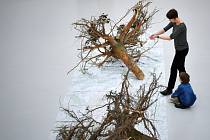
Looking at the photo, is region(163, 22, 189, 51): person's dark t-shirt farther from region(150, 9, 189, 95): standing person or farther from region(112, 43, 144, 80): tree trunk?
region(112, 43, 144, 80): tree trunk

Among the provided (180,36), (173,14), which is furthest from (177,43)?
(173,14)

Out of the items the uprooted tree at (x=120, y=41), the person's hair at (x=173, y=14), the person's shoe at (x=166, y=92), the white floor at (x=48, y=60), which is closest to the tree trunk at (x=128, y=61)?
the uprooted tree at (x=120, y=41)

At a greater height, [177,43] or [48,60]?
[48,60]

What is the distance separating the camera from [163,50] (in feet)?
15.4

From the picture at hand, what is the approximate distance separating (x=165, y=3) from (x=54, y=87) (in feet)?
7.52

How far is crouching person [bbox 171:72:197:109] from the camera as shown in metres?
3.67

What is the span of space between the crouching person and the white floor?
0.07m

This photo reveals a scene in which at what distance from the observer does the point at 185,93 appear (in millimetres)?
3672

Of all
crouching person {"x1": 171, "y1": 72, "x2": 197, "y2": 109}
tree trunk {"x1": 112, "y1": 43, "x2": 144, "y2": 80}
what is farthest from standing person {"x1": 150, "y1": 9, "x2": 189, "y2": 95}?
tree trunk {"x1": 112, "y1": 43, "x2": 144, "y2": 80}

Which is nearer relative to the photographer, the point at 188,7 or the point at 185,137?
the point at 185,137

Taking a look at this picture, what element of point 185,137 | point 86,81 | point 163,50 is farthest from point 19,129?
point 163,50

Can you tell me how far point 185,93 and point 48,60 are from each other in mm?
1838

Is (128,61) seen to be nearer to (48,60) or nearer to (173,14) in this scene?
(173,14)

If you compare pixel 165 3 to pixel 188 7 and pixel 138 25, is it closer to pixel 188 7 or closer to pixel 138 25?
pixel 188 7
